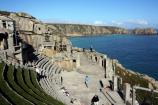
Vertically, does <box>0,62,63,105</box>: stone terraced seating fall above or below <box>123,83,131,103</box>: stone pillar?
above

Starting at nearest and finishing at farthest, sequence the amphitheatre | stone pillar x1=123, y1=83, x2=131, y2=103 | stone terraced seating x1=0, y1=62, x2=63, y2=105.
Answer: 1. stone terraced seating x1=0, y1=62, x2=63, y2=105
2. the amphitheatre
3. stone pillar x1=123, y1=83, x2=131, y2=103

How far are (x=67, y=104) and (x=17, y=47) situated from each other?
1515cm

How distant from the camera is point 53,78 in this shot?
3192 centimetres

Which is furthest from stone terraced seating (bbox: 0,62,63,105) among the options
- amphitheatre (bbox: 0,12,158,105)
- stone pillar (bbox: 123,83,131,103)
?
stone pillar (bbox: 123,83,131,103)

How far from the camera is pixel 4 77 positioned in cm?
2256

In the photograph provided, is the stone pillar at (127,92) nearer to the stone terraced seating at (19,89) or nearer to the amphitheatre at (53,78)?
the amphitheatre at (53,78)

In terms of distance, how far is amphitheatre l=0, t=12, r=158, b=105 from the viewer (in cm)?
2119

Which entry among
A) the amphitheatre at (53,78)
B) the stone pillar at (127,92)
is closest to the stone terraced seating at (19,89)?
→ the amphitheatre at (53,78)

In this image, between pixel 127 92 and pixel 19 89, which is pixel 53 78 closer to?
pixel 127 92

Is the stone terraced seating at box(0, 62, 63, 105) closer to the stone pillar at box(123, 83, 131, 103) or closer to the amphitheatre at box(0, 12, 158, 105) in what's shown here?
the amphitheatre at box(0, 12, 158, 105)

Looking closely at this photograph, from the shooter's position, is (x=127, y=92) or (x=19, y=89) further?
(x=127, y=92)

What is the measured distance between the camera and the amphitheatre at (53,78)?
69.5 feet

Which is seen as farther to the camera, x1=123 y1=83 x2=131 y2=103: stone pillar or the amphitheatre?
x1=123 y1=83 x2=131 y2=103: stone pillar

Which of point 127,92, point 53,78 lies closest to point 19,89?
point 53,78
